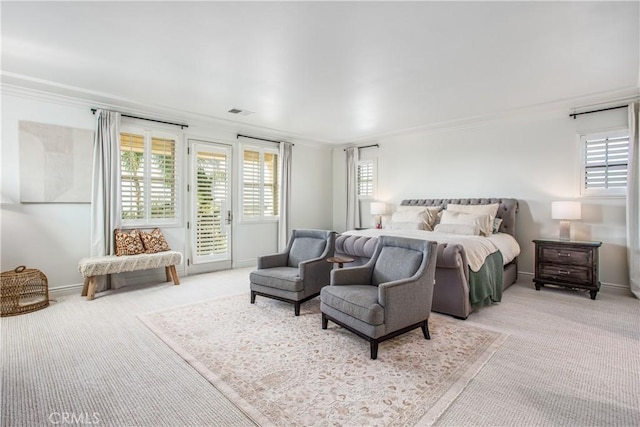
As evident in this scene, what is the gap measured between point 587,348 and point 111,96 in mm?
6042

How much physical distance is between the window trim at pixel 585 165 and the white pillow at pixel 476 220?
136cm

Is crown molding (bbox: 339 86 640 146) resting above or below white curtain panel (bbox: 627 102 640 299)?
above

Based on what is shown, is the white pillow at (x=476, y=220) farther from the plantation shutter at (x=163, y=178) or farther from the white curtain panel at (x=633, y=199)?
the plantation shutter at (x=163, y=178)

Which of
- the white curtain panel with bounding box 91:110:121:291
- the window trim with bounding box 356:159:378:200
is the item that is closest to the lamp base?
the window trim with bounding box 356:159:378:200

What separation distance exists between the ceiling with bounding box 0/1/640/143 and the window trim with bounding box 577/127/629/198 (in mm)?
674

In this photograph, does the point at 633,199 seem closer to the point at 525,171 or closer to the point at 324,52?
the point at 525,171

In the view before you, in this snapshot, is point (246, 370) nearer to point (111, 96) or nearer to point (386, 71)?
point (386, 71)

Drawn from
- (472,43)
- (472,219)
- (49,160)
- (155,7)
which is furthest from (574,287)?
(49,160)

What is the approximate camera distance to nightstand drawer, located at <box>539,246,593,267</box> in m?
4.22

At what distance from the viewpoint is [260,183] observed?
21.5 feet

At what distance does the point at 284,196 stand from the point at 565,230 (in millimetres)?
4864

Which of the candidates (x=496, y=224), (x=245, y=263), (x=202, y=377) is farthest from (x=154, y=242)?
(x=496, y=224)

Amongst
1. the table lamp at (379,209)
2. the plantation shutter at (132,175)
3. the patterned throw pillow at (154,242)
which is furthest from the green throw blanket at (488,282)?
the plantation shutter at (132,175)

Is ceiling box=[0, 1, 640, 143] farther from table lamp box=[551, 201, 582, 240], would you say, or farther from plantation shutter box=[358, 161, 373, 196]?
plantation shutter box=[358, 161, 373, 196]
